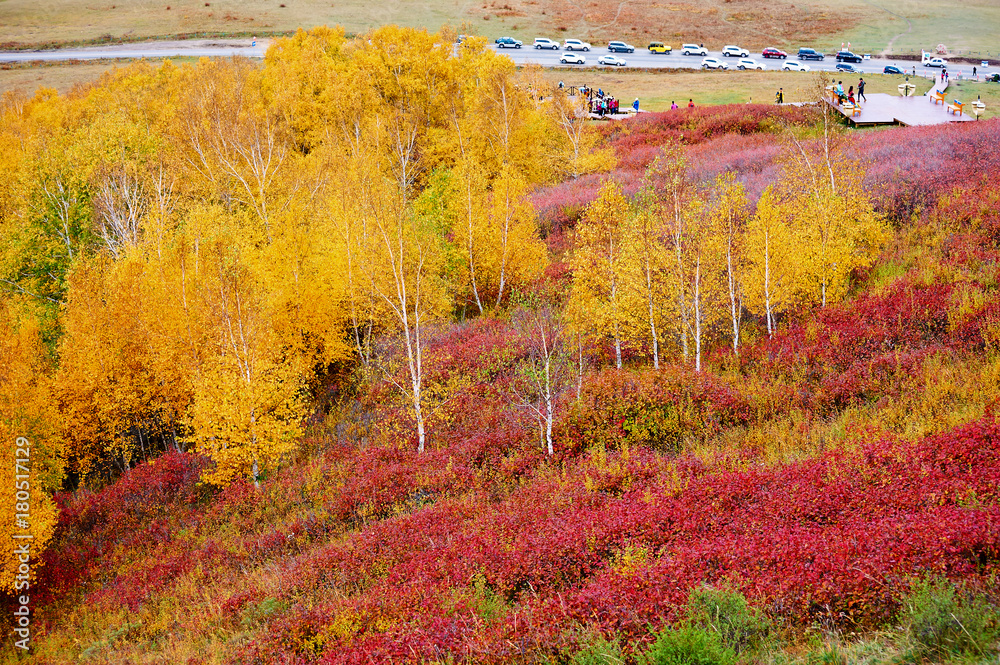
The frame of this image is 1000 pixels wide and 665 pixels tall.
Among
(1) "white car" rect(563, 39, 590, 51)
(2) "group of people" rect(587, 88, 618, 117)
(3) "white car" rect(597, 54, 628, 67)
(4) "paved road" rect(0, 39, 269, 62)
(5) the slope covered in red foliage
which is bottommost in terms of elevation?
(5) the slope covered in red foliage

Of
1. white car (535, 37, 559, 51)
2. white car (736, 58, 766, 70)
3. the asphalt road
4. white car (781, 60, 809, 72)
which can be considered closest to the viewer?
white car (781, 60, 809, 72)

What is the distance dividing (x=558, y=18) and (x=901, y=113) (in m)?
90.3

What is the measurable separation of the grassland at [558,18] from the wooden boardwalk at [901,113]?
181ft

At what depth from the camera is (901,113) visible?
50000 millimetres

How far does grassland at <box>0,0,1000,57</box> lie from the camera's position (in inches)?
4333

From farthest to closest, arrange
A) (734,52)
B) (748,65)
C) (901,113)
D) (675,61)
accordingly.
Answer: (734,52) → (675,61) → (748,65) → (901,113)

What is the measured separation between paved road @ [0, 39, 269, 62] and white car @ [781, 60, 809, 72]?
79.2 metres

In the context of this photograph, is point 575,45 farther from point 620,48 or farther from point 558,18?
point 558,18

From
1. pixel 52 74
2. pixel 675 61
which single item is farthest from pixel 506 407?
pixel 52 74

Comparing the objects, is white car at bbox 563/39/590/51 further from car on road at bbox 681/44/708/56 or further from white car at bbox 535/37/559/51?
car on road at bbox 681/44/708/56

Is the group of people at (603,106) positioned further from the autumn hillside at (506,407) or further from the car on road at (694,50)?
the car on road at (694,50)

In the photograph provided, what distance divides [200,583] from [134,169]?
3308 centimetres

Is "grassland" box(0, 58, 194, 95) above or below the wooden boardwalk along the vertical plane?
above
